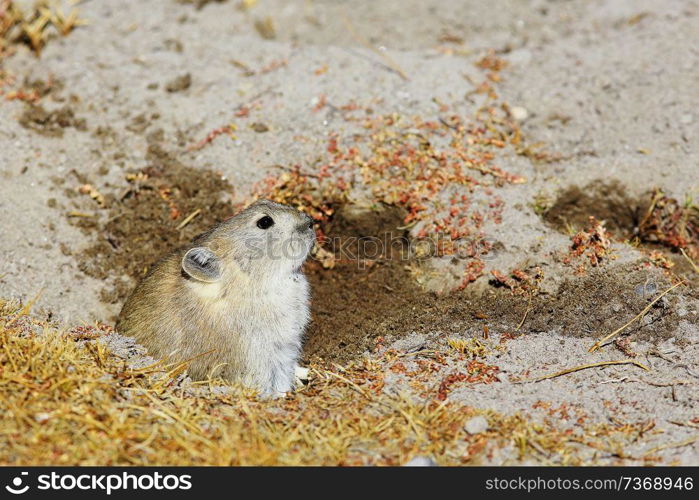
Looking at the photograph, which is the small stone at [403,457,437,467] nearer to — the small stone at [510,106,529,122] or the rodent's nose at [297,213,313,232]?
the rodent's nose at [297,213,313,232]

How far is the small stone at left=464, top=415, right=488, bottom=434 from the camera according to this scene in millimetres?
4367

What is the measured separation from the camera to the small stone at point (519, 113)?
7.43 m

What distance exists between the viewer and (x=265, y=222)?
5742 mm

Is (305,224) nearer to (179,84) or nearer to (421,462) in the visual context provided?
(421,462)

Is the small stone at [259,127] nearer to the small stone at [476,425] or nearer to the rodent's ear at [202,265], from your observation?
the rodent's ear at [202,265]

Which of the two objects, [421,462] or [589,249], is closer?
[421,462]

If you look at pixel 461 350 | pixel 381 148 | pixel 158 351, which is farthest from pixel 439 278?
pixel 158 351

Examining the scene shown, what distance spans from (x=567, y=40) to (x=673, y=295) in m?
3.93

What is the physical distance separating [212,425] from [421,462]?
4.36 feet

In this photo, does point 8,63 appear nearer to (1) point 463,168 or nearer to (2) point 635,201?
(1) point 463,168

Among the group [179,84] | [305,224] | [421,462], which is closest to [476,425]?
[421,462]

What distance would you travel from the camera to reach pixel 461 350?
217 inches

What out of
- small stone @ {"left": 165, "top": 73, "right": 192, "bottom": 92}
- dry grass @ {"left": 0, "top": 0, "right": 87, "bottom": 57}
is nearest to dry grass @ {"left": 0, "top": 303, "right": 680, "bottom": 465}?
small stone @ {"left": 165, "top": 73, "right": 192, "bottom": 92}

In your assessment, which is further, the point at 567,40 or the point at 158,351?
the point at 567,40
